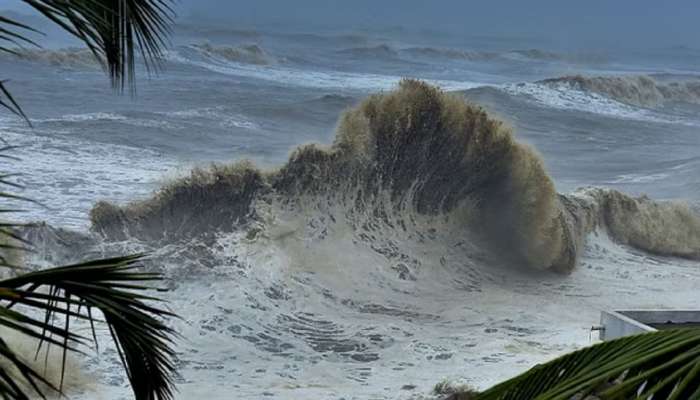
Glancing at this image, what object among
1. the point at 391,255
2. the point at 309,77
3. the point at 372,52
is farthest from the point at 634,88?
the point at 391,255

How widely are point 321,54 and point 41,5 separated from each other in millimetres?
61004

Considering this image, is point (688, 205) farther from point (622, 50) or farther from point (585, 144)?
point (622, 50)

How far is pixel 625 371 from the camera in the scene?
1752 mm

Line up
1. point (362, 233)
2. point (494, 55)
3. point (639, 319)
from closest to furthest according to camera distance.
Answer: point (639, 319) < point (362, 233) < point (494, 55)

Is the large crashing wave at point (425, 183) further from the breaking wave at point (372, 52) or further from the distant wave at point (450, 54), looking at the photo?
the distant wave at point (450, 54)

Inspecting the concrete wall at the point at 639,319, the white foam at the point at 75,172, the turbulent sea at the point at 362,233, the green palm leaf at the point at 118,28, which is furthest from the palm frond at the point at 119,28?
the white foam at the point at 75,172

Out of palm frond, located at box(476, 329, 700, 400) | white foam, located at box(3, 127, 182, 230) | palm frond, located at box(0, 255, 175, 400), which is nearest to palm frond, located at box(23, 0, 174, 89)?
palm frond, located at box(0, 255, 175, 400)

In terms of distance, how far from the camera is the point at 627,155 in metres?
31.3

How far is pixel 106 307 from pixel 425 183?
17.1 m

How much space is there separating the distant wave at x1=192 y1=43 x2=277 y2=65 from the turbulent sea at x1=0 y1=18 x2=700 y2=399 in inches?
825

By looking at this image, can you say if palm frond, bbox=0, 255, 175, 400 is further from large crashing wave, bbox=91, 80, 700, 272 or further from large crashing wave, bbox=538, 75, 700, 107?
large crashing wave, bbox=538, 75, 700, 107

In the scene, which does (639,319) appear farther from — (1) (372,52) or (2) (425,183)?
(1) (372,52)

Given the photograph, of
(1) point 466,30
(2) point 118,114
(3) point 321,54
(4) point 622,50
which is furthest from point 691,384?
(1) point 466,30

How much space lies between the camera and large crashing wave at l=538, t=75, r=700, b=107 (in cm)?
4541
